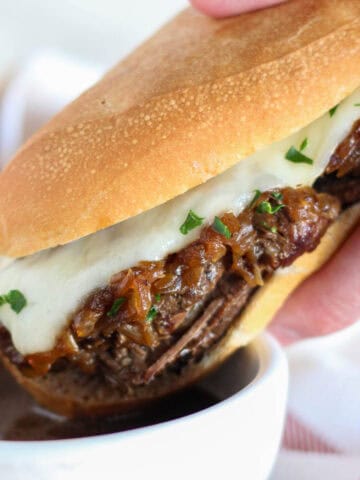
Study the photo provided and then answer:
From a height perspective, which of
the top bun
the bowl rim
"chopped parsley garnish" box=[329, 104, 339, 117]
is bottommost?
the bowl rim

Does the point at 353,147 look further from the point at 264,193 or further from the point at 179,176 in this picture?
the point at 179,176

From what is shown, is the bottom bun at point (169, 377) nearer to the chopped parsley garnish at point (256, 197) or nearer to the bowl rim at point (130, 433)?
the bowl rim at point (130, 433)

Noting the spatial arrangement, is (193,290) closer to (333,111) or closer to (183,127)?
(183,127)

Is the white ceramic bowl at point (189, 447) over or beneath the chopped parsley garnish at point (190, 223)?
beneath

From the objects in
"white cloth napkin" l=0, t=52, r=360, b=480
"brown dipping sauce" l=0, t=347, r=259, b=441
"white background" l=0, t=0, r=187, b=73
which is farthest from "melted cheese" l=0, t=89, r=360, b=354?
"white background" l=0, t=0, r=187, b=73

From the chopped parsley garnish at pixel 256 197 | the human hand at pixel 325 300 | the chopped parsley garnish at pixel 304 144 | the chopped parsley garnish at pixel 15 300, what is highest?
the chopped parsley garnish at pixel 15 300

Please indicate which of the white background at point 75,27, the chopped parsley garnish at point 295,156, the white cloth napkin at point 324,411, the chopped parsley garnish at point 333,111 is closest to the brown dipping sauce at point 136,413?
the white cloth napkin at point 324,411

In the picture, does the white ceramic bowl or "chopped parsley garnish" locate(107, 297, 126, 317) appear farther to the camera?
"chopped parsley garnish" locate(107, 297, 126, 317)

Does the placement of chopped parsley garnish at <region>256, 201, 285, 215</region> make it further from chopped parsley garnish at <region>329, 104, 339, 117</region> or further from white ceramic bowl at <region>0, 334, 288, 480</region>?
white ceramic bowl at <region>0, 334, 288, 480</region>
